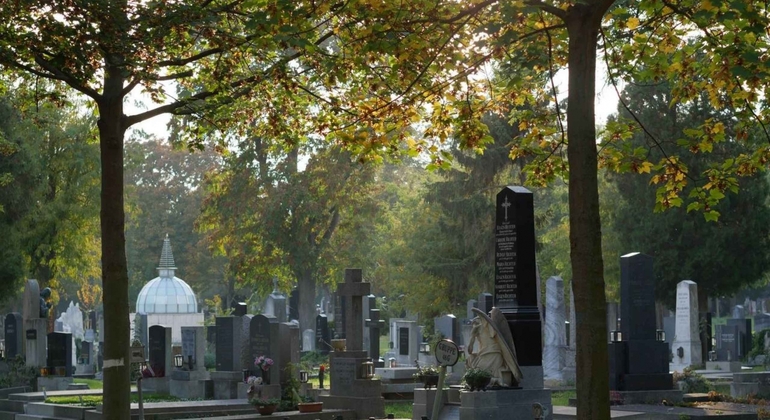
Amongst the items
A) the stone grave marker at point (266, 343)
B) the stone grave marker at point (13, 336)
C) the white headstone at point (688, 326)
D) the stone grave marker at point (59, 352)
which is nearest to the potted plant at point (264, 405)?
the stone grave marker at point (266, 343)

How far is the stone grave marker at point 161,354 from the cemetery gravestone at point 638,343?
1143cm

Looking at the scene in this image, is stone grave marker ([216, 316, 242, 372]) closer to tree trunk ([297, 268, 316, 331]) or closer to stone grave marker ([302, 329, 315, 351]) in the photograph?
stone grave marker ([302, 329, 315, 351])

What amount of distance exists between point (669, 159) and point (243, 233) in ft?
122

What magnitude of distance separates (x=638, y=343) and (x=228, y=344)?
401 inches

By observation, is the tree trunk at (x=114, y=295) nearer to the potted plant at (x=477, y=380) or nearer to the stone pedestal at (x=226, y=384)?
the potted plant at (x=477, y=380)

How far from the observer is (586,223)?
9.61m

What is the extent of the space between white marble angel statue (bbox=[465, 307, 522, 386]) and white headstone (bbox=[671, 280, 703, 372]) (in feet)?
60.3

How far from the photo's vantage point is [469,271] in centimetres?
4756

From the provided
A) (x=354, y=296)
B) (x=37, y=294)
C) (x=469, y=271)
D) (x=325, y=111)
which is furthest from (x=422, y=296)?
(x=325, y=111)

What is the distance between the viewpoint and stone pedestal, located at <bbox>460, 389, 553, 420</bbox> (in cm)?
1546

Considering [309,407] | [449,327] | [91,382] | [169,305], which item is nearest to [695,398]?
[309,407]

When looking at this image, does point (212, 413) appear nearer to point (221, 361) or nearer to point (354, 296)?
point (354, 296)

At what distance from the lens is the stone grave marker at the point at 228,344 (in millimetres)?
26875

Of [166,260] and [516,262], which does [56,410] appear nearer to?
[516,262]
